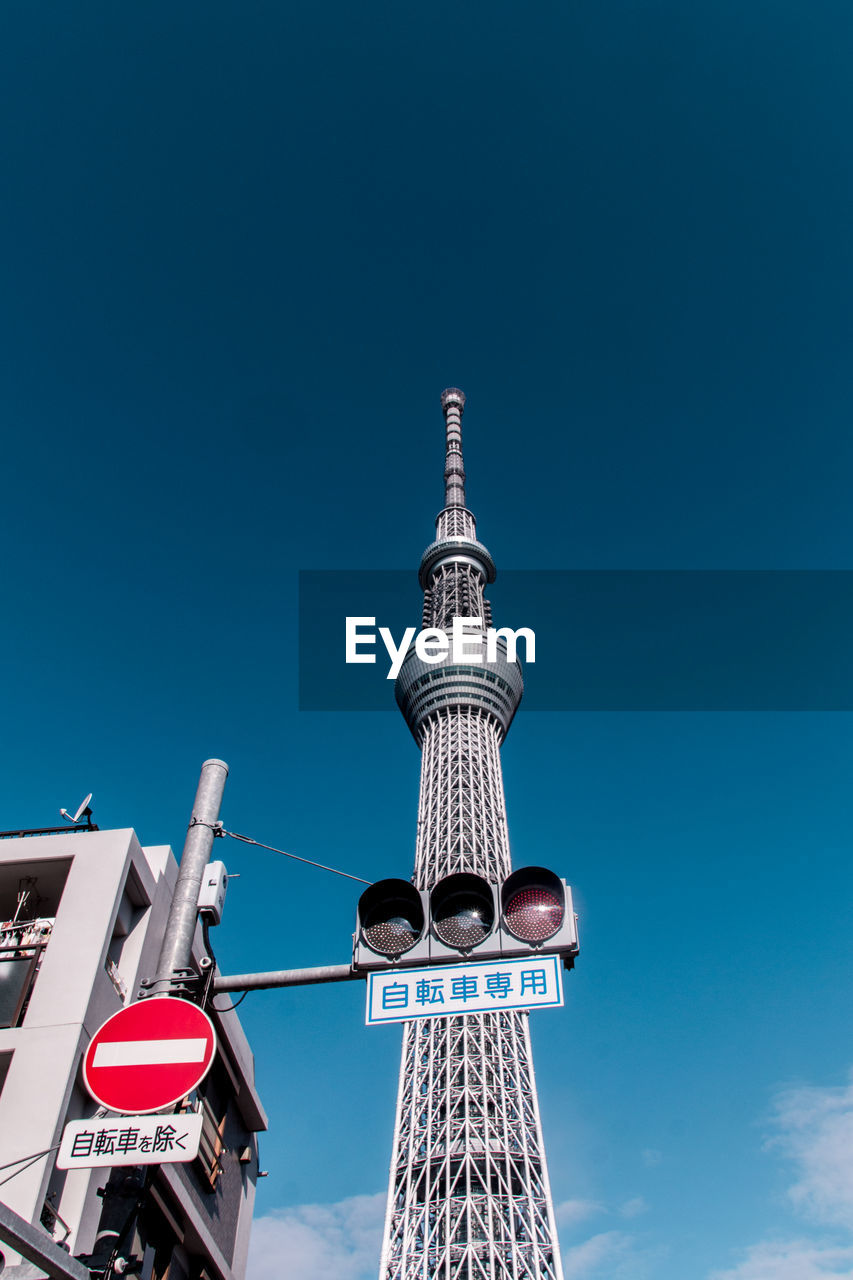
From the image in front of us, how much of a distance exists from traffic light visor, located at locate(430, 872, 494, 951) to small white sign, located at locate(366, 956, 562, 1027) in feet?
0.75

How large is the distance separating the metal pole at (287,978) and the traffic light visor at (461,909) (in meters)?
0.72

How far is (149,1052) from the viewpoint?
627 centimetres

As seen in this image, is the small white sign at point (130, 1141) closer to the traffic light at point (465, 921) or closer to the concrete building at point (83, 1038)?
the traffic light at point (465, 921)

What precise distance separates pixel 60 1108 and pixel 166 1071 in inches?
245

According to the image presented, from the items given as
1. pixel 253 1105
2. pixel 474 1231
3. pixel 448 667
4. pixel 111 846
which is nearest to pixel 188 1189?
pixel 253 1105

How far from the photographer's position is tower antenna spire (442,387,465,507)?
288 ft

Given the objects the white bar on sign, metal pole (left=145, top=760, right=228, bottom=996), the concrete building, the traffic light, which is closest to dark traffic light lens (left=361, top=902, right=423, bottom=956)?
the traffic light

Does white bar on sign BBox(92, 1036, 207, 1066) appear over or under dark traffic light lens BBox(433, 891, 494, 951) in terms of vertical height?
under

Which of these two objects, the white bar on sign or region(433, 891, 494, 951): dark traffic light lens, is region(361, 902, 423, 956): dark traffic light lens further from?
the white bar on sign

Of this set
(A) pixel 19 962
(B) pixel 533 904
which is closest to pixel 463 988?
(B) pixel 533 904

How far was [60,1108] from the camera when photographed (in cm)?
1105

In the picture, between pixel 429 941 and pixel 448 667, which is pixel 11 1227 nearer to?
pixel 429 941

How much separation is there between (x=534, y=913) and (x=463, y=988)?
781mm

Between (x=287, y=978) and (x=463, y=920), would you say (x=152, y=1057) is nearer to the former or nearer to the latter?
(x=287, y=978)
